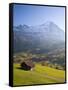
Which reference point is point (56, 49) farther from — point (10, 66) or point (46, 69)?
point (10, 66)

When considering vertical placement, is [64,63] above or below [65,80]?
above

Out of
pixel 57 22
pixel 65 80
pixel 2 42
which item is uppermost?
pixel 57 22

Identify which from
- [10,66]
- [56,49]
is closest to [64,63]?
[56,49]

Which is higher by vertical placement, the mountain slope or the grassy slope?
the mountain slope

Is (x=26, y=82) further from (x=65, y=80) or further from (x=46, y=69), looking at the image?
(x=65, y=80)

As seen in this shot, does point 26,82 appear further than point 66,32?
No

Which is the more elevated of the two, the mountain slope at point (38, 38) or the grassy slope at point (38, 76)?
the mountain slope at point (38, 38)

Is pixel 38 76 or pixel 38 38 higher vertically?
pixel 38 38
